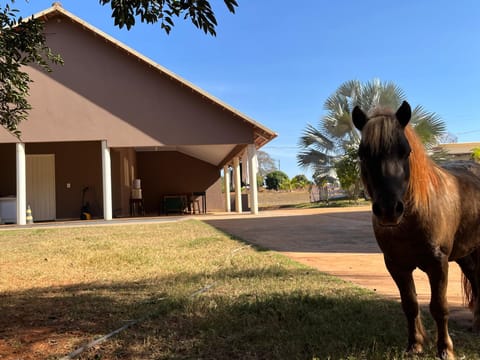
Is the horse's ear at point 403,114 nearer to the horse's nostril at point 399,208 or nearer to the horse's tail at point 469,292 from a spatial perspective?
the horse's nostril at point 399,208

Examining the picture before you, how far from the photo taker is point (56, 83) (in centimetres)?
1562

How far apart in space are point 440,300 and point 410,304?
25cm

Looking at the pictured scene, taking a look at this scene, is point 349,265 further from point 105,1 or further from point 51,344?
point 105,1

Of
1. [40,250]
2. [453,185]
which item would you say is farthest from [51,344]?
[40,250]

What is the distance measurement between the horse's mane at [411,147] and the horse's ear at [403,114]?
3 centimetres

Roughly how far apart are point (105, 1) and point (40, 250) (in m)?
6.26

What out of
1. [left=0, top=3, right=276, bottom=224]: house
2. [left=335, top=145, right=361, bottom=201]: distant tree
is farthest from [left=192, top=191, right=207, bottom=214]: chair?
[left=335, top=145, right=361, bottom=201]: distant tree

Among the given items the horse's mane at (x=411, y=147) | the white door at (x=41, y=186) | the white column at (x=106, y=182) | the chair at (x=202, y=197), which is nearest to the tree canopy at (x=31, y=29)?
the horse's mane at (x=411, y=147)

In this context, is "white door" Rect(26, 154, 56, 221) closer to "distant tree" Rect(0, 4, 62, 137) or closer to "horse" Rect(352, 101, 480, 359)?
"distant tree" Rect(0, 4, 62, 137)

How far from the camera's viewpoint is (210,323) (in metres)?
3.32

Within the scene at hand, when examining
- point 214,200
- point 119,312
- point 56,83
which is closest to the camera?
point 119,312

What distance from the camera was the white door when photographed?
18.1 m

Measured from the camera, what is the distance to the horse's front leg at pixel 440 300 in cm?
235

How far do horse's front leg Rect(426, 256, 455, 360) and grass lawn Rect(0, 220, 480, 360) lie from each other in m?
0.20
